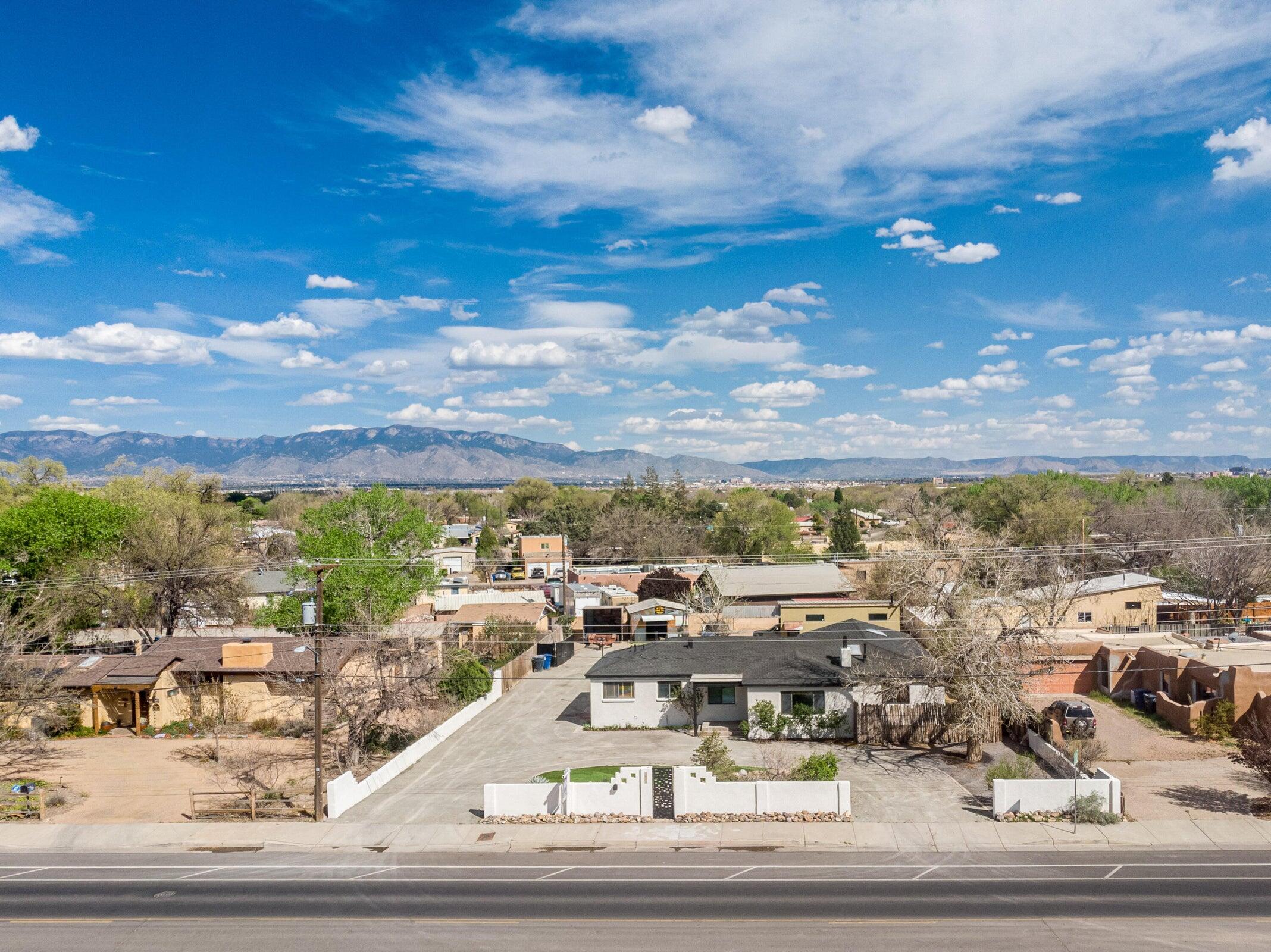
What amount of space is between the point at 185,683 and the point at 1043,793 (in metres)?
36.6

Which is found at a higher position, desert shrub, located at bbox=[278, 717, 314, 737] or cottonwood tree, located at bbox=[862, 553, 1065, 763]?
cottonwood tree, located at bbox=[862, 553, 1065, 763]

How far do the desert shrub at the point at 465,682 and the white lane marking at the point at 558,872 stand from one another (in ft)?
62.5

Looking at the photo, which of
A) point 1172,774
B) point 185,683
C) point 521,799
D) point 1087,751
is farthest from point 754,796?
point 185,683

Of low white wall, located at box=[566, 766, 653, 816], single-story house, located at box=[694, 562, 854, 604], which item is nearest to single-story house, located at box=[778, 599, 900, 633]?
single-story house, located at box=[694, 562, 854, 604]

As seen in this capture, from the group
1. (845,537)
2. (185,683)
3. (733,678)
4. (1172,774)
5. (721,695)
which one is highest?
(845,537)

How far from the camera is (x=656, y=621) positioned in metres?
60.1

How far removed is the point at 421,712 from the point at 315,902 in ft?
59.9

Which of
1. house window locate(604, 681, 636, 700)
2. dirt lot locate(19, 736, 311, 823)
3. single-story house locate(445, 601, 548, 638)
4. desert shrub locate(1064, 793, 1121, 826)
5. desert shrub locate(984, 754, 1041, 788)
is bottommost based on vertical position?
dirt lot locate(19, 736, 311, 823)

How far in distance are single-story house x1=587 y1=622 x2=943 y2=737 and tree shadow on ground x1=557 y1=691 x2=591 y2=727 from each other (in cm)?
64

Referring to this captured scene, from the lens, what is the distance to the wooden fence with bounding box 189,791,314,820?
89.9 ft

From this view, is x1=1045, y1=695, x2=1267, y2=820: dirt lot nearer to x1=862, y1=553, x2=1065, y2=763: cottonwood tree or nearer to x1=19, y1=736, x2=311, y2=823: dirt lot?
x1=862, y1=553, x2=1065, y2=763: cottonwood tree

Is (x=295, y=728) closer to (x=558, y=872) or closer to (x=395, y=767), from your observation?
(x=395, y=767)

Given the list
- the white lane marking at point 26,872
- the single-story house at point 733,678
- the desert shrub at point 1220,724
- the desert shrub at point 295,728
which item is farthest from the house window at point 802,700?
the white lane marking at point 26,872

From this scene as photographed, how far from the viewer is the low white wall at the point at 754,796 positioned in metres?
25.8
